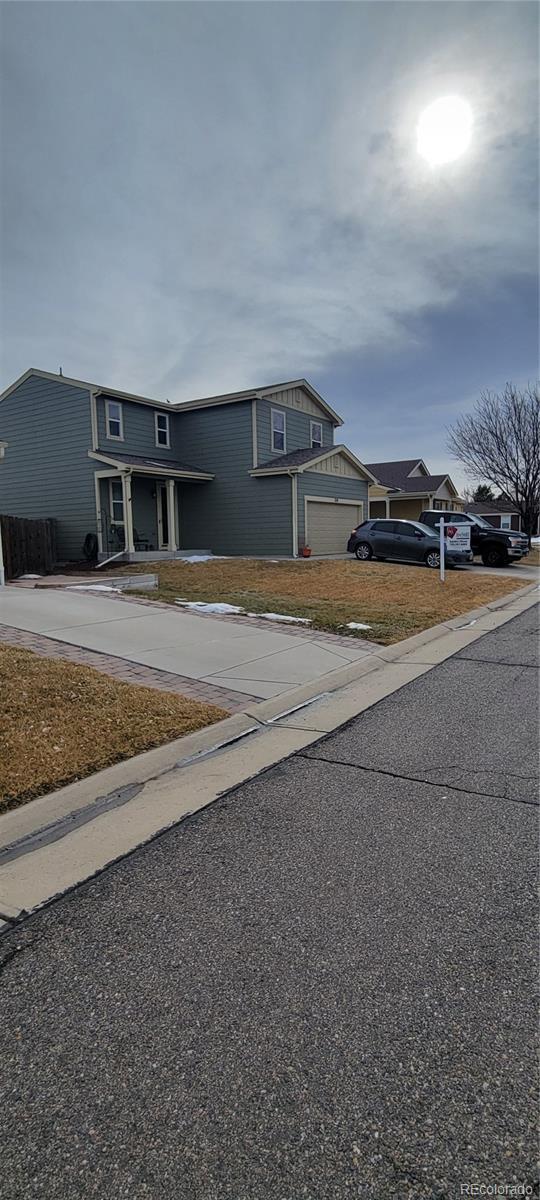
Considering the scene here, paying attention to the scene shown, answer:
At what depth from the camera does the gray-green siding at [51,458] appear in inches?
776

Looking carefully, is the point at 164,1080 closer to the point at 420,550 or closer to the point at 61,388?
the point at 420,550

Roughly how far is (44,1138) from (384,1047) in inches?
38.2

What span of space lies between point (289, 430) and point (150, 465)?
19.0 ft

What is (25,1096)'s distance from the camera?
1668mm

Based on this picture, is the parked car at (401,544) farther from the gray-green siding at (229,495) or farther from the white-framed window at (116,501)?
the white-framed window at (116,501)

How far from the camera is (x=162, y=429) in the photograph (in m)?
21.8

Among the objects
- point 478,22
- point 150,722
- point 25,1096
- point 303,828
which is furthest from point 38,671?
point 478,22

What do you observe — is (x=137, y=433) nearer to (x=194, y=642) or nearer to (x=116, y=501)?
(x=116, y=501)

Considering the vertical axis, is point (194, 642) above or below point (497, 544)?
below

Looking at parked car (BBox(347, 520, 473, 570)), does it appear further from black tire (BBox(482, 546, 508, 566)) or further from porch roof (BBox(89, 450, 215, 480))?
porch roof (BBox(89, 450, 215, 480))

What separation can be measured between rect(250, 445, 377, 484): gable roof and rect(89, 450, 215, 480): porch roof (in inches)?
85.4

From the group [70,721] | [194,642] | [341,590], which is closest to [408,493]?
[341,590]

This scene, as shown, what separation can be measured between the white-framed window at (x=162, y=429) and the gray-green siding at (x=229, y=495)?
1.56 feet

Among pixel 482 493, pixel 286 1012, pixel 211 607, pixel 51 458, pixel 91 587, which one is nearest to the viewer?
pixel 286 1012
